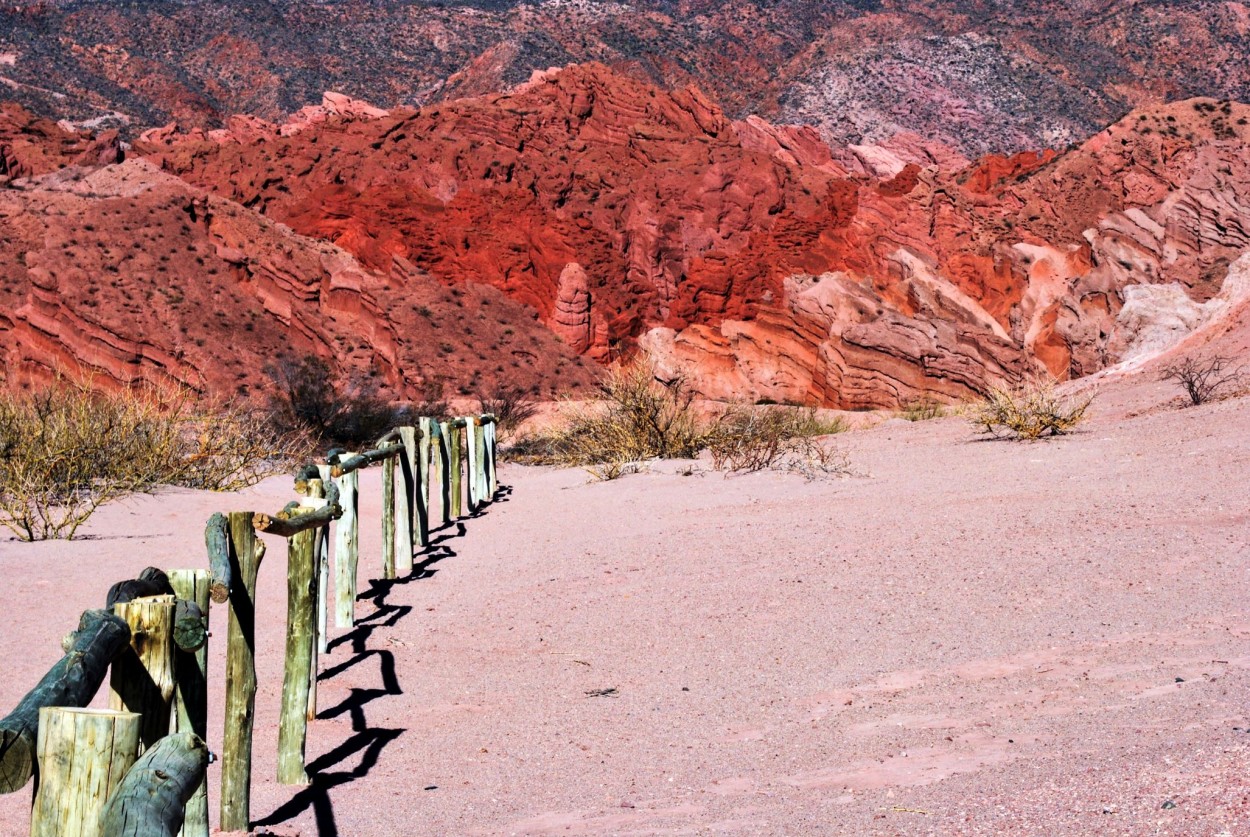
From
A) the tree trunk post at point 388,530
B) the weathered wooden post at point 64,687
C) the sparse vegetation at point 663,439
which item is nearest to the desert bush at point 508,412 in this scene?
the sparse vegetation at point 663,439

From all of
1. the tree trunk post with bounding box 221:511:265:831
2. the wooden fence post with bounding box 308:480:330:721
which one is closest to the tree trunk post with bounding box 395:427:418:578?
the wooden fence post with bounding box 308:480:330:721

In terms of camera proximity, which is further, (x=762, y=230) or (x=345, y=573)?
(x=762, y=230)

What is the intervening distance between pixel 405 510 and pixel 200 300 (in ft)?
82.6

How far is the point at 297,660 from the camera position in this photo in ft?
15.9

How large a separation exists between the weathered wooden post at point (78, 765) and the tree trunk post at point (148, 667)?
65 cm

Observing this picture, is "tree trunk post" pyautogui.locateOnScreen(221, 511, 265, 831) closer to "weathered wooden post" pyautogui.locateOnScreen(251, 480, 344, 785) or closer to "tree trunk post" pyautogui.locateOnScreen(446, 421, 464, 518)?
"weathered wooden post" pyautogui.locateOnScreen(251, 480, 344, 785)

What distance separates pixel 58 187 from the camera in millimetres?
36781

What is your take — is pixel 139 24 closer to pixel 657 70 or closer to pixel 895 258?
pixel 657 70

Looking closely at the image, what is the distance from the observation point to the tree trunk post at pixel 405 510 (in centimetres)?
941

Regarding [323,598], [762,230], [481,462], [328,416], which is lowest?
[323,598]

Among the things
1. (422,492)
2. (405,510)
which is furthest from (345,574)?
(422,492)

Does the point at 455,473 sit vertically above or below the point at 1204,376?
below

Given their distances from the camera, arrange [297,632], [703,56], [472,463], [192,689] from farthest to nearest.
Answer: [703,56] → [472,463] → [297,632] → [192,689]

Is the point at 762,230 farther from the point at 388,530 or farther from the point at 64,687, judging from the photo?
the point at 64,687
